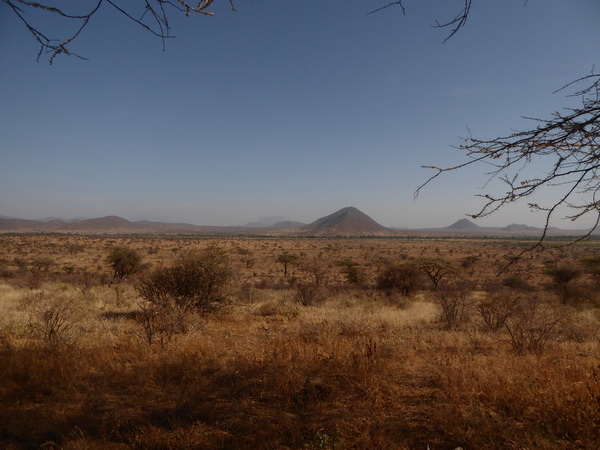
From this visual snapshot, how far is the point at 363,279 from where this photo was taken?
24484 mm

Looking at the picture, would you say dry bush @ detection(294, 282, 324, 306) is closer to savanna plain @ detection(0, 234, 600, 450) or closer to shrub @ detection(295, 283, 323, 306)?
shrub @ detection(295, 283, 323, 306)

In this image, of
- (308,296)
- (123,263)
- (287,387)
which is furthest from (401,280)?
(123,263)

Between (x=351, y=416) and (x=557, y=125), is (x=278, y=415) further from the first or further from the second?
(x=557, y=125)

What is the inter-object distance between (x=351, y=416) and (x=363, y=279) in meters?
21.5

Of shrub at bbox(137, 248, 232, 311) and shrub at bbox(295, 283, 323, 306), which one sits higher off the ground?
Result: shrub at bbox(137, 248, 232, 311)

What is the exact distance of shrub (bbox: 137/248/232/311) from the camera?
9711 millimetres

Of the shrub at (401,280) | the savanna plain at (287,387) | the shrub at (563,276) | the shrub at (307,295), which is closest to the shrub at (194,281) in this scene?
the savanna plain at (287,387)

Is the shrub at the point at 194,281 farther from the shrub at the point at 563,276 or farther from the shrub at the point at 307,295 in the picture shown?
the shrub at the point at 563,276

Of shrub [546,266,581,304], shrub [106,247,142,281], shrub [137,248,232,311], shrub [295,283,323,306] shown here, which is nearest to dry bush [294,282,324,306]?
shrub [295,283,323,306]

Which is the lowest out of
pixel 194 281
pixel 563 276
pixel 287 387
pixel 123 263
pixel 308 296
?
pixel 308 296

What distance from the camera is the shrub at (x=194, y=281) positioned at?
971 centimetres

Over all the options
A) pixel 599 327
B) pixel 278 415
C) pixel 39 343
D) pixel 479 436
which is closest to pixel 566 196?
pixel 479 436

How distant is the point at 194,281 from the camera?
9977 mm

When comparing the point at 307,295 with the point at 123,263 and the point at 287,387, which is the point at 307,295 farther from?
the point at 123,263
